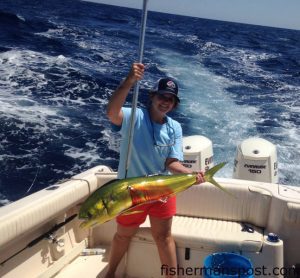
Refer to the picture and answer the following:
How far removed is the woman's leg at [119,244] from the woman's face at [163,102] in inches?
30.9

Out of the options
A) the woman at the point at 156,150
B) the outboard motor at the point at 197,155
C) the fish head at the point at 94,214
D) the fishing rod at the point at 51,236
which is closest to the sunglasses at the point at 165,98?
the woman at the point at 156,150

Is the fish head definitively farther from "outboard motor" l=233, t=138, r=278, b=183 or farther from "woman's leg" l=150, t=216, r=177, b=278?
"outboard motor" l=233, t=138, r=278, b=183

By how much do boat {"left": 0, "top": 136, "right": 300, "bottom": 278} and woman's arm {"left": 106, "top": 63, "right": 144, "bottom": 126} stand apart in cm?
87

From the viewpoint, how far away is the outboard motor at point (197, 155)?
4402mm

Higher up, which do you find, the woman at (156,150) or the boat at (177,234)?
the woman at (156,150)

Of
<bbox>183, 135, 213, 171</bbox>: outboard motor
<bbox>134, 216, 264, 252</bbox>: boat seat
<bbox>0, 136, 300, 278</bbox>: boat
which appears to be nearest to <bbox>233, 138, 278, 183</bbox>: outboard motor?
<bbox>183, 135, 213, 171</bbox>: outboard motor

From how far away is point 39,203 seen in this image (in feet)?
9.11

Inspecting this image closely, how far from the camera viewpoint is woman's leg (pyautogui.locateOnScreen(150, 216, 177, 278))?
2.65m

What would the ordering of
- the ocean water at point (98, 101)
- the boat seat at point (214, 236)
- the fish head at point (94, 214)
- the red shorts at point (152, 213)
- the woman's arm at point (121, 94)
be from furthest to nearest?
the ocean water at point (98, 101)
the boat seat at point (214, 236)
the red shorts at point (152, 213)
the woman's arm at point (121, 94)
the fish head at point (94, 214)

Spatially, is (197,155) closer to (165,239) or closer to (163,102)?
(165,239)

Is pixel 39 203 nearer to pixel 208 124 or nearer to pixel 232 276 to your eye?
pixel 232 276

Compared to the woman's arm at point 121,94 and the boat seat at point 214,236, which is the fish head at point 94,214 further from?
the boat seat at point 214,236

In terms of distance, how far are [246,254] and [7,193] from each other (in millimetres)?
3694

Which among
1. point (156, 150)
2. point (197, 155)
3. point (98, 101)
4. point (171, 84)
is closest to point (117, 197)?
point (156, 150)
